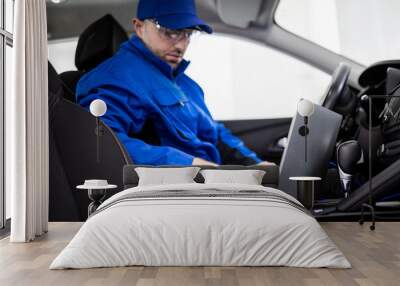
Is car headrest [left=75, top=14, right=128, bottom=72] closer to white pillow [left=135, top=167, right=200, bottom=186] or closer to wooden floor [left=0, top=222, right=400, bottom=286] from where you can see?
white pillow [left=135, top=167, right=200, bottom=186]

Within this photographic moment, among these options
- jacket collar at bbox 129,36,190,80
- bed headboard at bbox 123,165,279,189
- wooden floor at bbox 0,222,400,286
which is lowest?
wooden floor at bbox 0,222,400,286

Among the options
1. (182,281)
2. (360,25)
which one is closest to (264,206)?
(182,281)

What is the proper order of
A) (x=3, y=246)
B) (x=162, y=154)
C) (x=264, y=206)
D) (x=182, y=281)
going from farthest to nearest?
(x=162, y=154) → (x=3, y=246) → (x=264, y=206) → (x=182, y=281)

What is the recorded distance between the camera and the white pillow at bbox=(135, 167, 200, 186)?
18.5 feet

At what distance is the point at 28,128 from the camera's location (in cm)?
507

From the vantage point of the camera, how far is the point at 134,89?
242 inches

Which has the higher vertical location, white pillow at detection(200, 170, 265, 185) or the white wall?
the white wall

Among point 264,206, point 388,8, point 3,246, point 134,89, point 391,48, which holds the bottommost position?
point 3,246

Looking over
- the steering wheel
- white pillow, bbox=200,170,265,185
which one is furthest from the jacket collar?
the steering wheel

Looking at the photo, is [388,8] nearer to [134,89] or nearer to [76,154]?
[134,89]

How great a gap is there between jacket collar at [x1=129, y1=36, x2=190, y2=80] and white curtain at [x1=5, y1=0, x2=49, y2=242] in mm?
1150

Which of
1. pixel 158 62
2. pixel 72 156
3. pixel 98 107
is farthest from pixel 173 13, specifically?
pixel 72 156

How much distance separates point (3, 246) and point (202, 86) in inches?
108

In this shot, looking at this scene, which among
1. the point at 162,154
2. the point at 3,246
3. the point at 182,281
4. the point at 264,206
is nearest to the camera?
the point at 182,281
